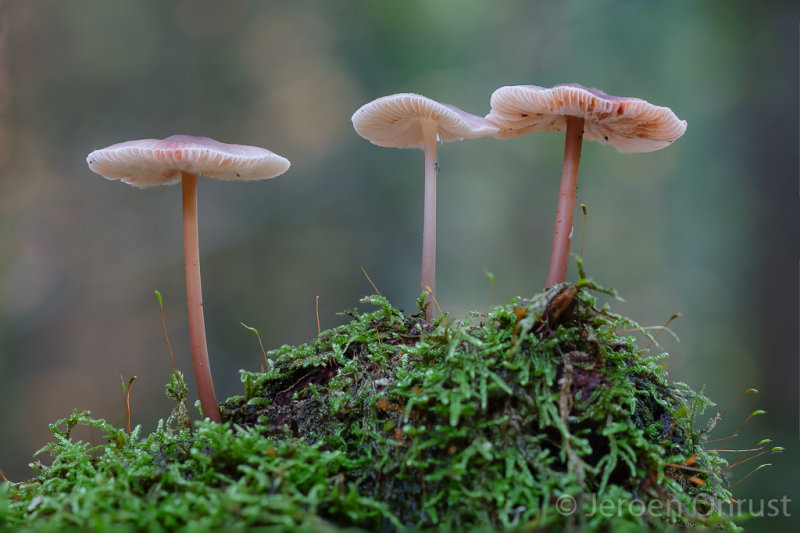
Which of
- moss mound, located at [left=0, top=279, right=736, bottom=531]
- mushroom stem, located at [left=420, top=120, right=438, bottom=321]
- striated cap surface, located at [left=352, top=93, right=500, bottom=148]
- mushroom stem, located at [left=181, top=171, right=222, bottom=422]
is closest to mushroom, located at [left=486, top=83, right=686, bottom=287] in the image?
striated cap surface, located at [left=352, top=93, right=500, bottom=148]

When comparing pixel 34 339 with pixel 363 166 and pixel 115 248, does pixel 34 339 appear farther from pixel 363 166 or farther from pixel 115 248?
pixel 363 166

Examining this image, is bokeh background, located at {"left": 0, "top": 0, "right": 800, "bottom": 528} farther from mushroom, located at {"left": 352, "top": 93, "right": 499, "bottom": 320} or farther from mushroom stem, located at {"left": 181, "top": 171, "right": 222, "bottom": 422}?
mushroom stem, located at {"left": 181, "top": 171, "right": 222, "bottom": 422}

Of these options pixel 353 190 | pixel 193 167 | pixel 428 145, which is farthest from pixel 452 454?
pixel 353 190

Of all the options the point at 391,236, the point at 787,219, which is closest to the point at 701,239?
the point at 787,219

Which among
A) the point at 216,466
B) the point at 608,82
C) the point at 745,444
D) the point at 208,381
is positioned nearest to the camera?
the point at 216,466

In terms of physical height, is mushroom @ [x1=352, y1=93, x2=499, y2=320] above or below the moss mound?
above

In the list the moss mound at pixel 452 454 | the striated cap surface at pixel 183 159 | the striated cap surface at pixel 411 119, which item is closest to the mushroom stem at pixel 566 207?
the striated cap surface at pixel 411 119
